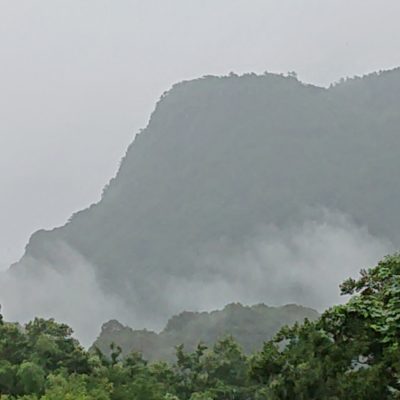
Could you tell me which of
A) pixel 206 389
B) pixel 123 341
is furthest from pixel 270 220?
pixel 206 389

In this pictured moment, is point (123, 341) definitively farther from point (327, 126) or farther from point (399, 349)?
point (327, 126)

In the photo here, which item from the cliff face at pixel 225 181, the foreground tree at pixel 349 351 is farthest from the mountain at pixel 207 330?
the foreground tree at pixel 349 351

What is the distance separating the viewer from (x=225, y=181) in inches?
3728

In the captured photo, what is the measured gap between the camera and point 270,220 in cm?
8850

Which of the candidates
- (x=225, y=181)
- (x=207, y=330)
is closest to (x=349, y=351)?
(x=207, y=330)

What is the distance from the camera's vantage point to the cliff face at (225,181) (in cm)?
8538

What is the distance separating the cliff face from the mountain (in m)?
26.8

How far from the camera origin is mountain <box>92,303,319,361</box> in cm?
4394

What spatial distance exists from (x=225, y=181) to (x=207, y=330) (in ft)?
160

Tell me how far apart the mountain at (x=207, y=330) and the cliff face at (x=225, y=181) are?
88.1ft

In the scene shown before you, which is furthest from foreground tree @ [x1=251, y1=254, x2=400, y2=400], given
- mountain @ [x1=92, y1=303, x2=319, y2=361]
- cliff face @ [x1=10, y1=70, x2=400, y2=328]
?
cliff face @ [x1=10, y1=70, x2=400, y2=328]

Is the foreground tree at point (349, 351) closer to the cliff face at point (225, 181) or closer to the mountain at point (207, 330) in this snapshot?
the mountain at point (207, 330)

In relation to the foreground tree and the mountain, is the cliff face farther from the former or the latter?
the foreground tree

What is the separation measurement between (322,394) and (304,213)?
268 ft
